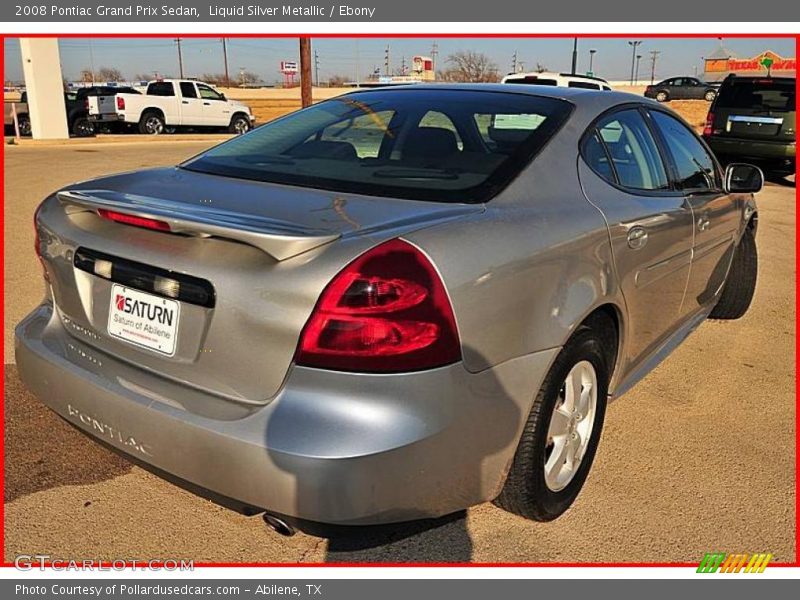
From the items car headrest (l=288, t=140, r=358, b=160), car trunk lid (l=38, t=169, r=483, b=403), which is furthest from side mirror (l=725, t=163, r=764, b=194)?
car trunk lid (l=38, t=169, r=483, b=403)

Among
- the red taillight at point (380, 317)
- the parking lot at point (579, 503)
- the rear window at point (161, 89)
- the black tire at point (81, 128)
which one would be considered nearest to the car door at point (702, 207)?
the parking lot at point (579, 503)

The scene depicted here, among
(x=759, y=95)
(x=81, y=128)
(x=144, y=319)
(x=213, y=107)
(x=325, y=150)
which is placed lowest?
(x=81, y=128)

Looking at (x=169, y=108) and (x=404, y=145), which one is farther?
(x=169, y=108)

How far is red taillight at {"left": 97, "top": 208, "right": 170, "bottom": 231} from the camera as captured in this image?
2.10 meters

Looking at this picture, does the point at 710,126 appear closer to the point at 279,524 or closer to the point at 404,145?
the point at 404,145

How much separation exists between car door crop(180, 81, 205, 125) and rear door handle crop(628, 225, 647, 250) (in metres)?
22.6

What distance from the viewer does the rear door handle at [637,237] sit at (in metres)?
2.86

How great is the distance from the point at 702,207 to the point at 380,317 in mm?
2435

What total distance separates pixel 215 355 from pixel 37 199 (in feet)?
30.1

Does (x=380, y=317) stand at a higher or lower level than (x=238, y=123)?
higher

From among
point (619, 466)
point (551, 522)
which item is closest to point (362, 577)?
point (551, 522)

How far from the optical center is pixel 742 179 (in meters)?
4.05

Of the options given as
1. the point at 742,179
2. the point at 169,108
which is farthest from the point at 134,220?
the point at 169,108

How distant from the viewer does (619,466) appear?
10.2 feet
